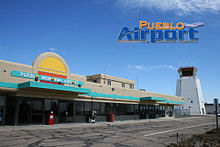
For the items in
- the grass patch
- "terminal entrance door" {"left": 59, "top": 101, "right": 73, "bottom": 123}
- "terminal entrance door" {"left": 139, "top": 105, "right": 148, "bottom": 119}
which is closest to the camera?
the grass patch

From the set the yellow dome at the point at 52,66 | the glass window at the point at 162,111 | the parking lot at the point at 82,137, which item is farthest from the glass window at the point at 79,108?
the glass window at the point at 162,111

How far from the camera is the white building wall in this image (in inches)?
3140

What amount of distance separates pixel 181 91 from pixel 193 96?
5114mm

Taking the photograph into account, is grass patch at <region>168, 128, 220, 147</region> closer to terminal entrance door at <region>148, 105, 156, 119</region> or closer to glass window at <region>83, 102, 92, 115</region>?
glass window at <region>83, 102, 92, 115</region>

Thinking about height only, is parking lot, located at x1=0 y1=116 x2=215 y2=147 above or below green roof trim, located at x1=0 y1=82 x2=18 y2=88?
below

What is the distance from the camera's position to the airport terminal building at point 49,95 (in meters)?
18.9

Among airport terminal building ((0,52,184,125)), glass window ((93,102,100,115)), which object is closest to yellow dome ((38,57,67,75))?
airport terminal building ((0,52,184,125))

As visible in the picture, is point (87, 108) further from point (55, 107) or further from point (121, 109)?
point (121, 109)

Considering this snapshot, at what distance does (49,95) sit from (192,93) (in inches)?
2818

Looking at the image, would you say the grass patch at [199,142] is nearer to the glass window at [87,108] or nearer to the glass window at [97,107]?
the glass window at [87,108]

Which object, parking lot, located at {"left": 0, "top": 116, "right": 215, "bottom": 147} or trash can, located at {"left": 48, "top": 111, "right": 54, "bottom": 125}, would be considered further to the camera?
trash can, located at {"left": 48, "top": 111, "right": 54, "bottom": 125}

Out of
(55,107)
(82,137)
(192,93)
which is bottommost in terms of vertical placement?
(82,137)

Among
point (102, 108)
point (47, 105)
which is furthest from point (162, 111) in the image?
point (47, 105)

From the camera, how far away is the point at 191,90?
268 feet
